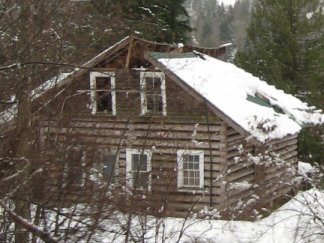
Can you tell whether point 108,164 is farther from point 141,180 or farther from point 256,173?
point 256,173

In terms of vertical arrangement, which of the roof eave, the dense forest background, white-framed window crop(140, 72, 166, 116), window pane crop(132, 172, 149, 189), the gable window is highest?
the dense forest background

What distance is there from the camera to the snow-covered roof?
1543 cm

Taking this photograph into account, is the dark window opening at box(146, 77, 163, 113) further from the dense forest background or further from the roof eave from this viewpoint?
the dense forest background

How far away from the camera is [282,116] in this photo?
60.2 feet

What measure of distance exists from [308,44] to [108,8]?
673 inches

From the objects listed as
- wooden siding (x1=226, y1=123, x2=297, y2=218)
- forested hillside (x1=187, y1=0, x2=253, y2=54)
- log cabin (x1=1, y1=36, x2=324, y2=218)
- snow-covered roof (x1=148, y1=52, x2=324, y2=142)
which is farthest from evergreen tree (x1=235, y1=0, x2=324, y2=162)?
forested hillside (x1=187, y1=0, x2=253, y2=54)

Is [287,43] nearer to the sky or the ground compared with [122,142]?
nearer to the sky

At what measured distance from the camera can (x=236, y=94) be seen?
17.3 meters

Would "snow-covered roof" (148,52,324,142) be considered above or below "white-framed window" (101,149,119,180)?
above

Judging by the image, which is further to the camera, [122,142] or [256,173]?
[256,173]

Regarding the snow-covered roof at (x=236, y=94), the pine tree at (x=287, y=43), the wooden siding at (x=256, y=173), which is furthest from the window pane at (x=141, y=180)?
the pine tree at (x=287, y=43)

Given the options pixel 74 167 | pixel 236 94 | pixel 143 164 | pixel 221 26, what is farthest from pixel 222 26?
pixel 74 167

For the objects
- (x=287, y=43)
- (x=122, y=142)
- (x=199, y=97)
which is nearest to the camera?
(x=122, y=142)

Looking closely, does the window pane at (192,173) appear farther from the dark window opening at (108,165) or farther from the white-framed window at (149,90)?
the dark window opening at (108,165)
